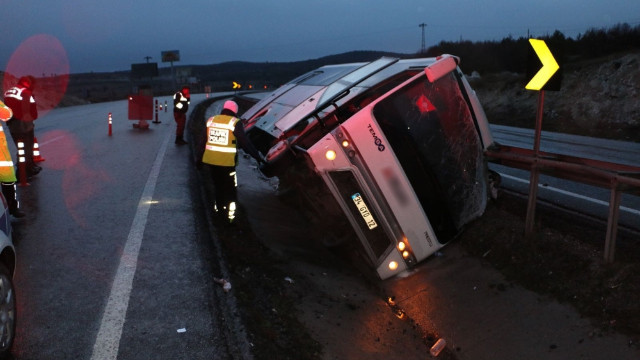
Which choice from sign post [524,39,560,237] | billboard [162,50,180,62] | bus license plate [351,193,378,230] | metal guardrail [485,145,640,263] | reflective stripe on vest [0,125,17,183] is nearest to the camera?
metal guardrail [485,145,640,263]

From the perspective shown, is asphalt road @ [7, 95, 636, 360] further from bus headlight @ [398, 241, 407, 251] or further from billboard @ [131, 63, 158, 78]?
billboard @ [131, 63, 158, 78]

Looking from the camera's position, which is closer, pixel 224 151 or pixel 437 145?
pixel 437 145

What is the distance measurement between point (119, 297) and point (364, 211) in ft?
8.51

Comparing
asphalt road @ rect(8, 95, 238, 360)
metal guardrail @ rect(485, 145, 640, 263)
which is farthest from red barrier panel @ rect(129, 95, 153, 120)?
metal guardrail @ rect(485, 145, 640, 263)

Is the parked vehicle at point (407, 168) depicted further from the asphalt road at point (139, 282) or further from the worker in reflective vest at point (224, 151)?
the worker in reflective vest at point (224, 151)

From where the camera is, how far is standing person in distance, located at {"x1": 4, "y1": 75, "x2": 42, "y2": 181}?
912 centimetres

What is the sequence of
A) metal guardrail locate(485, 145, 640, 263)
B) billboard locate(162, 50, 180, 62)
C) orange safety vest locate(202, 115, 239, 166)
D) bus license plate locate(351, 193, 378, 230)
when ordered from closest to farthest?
metal guardrail locate(485, 145, 640, 263)
bus license plate locate(351, 193, 378, 230)
orange safety vest locate(202, 115, 239, 166)
billboard locate(162, 50, 180, 62)

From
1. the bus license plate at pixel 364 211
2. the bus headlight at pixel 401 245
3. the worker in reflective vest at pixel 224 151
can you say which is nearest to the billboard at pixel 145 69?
the worker in reflective vest at pixel 224 151

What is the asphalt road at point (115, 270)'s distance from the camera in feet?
12.8

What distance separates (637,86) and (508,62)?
19187 millimetres

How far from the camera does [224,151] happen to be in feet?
23.6

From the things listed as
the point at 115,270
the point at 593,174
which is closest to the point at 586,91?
the point at 593,174

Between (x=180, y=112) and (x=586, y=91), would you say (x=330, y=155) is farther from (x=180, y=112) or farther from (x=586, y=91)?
(x=586, y=91)

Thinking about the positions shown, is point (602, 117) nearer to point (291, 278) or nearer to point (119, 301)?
point (291, 278)
